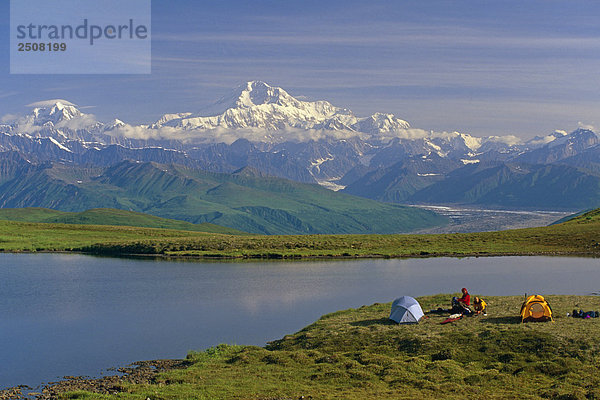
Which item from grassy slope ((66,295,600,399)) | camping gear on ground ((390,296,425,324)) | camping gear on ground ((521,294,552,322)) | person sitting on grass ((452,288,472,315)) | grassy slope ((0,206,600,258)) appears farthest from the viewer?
grassy slope ((0,206,600,258))

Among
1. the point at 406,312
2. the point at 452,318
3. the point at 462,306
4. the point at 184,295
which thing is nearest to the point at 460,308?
the point at 462,306

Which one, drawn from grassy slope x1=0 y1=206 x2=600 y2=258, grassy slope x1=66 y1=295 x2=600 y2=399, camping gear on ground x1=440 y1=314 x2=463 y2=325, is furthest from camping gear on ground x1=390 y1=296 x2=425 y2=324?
grassy slope x1=0 y1=206 x2=600 y2=258

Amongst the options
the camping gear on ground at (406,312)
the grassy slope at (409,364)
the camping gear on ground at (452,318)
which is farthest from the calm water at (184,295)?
the camping gear on ground at (452,318)

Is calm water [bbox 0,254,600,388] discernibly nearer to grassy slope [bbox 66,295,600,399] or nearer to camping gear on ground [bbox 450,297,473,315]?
grassy slope [bbox 66,295,600,399]

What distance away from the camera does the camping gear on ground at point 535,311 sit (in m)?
43.1

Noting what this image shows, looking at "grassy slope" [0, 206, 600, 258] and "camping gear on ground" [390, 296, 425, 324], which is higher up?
"grassy slope" [0, 206, 600, 258]

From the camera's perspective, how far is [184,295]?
71.1 meters

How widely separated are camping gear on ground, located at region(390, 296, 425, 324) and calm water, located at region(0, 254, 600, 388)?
35.6 feet

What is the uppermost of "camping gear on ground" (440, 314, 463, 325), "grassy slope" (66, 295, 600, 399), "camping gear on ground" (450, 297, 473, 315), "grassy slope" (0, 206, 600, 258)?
"grassy slope" (0, 206, 600, 258)

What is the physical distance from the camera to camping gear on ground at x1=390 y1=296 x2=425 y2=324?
45531 millimetres

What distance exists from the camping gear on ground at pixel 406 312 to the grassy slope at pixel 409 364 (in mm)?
820

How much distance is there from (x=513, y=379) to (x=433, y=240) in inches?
4193

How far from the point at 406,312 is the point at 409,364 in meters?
9.79

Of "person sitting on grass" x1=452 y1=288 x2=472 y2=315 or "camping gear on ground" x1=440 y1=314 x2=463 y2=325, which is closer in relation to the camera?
"camping gear on ground" x1=440 y1=314 x2=463 y2=325
